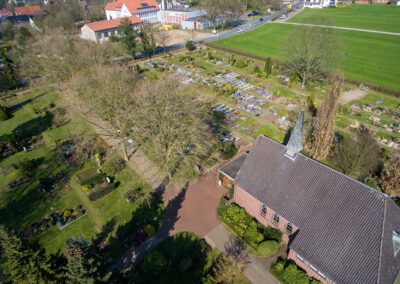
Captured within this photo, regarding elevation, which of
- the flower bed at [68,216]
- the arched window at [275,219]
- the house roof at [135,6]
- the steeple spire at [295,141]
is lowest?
the flower bed at [68,216]

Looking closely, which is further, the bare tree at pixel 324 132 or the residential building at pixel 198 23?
the residential building at pixel 198 23

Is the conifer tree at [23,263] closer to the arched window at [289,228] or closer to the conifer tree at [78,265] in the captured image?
the conifer tree at [78,265]

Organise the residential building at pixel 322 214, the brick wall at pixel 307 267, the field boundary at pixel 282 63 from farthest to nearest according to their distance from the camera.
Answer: the field boundary at pixel 282 63
the brick wall at pixel 307 267
the residential building at pixel 322 214

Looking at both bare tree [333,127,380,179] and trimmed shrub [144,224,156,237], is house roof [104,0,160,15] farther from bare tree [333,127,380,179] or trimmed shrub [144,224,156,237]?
bare tree [333,127,380,179]

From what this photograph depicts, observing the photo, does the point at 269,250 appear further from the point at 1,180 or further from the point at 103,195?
the point at 1,180

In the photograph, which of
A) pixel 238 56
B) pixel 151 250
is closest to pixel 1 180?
pixel 151 250

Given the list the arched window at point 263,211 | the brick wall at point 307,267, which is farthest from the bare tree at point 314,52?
the brick wall at point 307,267
